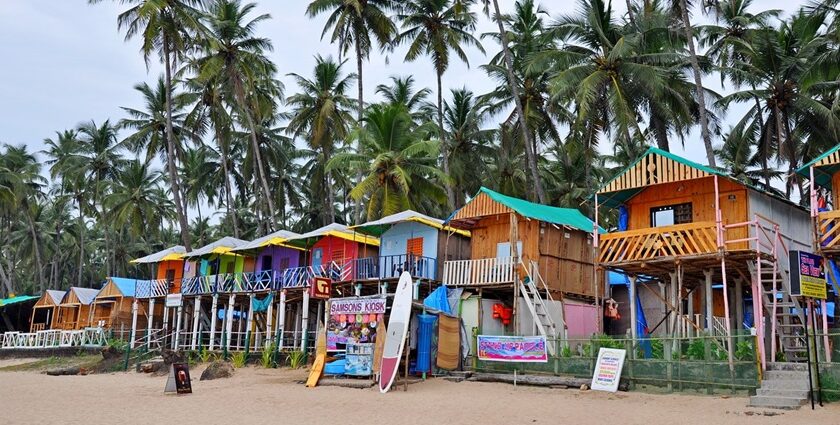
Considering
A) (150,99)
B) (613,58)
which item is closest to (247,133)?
(150,99)

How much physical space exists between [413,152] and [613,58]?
960cm

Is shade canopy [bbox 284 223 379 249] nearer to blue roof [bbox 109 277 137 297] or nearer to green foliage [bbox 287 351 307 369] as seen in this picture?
green foliage [bbox 287 351 307 369]

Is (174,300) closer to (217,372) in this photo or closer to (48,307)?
(217,372)

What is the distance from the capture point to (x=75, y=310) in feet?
159

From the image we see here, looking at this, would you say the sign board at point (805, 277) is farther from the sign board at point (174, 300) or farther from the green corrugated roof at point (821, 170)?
the sign board at point (174, 300)

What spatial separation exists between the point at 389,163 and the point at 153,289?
1367cm

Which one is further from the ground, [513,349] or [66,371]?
[513,349]

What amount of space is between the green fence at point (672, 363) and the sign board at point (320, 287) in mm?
8620

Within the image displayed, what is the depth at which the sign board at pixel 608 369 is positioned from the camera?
1827cm

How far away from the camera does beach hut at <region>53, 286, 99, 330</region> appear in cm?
4684

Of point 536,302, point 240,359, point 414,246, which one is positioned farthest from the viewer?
point 240,359

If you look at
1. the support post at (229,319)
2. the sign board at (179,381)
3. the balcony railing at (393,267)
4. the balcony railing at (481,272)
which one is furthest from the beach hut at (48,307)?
the balcony railing at (481,272)

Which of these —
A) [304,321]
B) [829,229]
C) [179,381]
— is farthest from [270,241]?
[829,229]

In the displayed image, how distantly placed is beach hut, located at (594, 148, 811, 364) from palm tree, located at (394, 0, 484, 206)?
16661 mm
